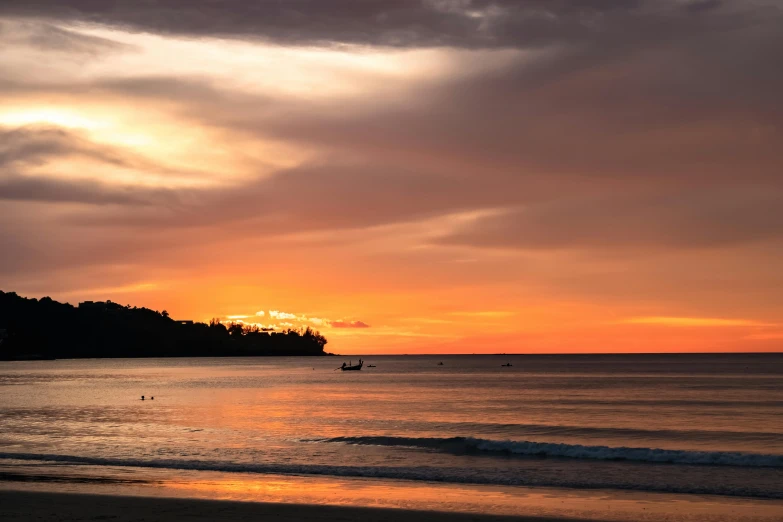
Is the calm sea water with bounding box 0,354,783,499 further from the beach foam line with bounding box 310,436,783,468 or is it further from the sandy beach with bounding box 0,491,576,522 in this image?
the sandy beach with bounding box 0,491,576,522

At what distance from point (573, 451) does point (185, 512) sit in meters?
20.7

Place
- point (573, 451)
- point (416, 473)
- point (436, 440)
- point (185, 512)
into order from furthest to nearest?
point (436, 440) < point (573, 451) < point (416, 473) < point (185, 512)

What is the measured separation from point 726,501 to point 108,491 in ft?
67.1

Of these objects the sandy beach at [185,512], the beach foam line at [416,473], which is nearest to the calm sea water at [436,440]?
the beach foam line at [416,473]

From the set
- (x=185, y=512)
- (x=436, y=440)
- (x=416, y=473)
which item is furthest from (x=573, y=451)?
(x=185, y=512)

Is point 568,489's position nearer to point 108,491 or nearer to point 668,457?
point 668,457

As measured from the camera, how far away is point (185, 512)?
21625mm

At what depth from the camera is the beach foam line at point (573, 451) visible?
33156 mm

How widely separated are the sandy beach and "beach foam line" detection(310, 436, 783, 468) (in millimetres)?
15120

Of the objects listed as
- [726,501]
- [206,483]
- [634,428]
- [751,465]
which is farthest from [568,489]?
[634,428]

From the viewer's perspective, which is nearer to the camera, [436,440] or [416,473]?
[416,473]

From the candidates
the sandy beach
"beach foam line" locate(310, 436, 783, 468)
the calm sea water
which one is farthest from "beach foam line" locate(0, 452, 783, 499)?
the sandy beach

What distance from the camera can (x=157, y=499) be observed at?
2358 centimetres

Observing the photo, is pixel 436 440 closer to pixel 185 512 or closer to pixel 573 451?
pixel 573 451
